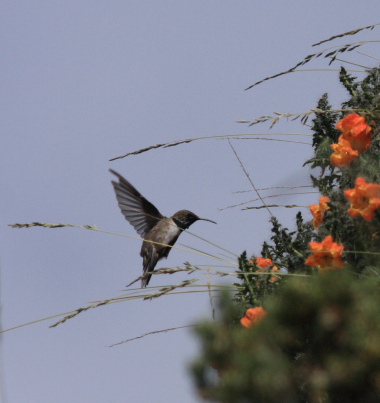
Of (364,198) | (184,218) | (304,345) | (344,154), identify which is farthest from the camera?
(184,218)

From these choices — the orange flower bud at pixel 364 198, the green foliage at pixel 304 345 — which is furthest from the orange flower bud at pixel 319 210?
the green foliage at pixel 304 345

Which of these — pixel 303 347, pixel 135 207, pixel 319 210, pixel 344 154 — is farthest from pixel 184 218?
pixel 303 347

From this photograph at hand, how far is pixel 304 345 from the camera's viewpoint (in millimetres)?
2043

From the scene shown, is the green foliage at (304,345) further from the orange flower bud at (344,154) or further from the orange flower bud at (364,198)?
the orange flower bud at (344,154)

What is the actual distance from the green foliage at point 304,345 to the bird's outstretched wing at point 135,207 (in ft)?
9.96

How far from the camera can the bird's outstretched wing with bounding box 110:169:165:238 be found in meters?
5.21

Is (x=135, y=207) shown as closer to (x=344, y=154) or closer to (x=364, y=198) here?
(x=344, y=154)

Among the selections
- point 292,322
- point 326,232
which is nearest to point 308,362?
point 292,322

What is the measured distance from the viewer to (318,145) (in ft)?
12.8

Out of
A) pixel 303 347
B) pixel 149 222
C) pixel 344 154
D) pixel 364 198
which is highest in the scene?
pixel 149 222

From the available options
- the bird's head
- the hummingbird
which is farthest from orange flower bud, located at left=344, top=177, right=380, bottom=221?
the bird's head

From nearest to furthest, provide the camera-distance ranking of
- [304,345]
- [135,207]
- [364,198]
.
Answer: [304,345]
[364,198]
[135,207]

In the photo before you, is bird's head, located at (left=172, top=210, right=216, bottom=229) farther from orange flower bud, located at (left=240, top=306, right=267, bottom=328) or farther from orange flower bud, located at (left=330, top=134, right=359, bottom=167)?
orange flower bud, located at (left=240, top=306, right=267, bottom=328)

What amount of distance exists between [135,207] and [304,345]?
340 cm
